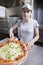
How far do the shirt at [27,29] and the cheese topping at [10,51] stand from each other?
0.62 meters

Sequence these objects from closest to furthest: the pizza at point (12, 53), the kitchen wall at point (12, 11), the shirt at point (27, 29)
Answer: the pizza at point (12, 53) → the shirt at point (27, 29) → the kitchen wall at point (12, 11)

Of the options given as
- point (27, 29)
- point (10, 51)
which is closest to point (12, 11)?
point (27, 29)

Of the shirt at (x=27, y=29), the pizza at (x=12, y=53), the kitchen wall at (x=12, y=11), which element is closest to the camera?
the pizza at (x=12, y=53)

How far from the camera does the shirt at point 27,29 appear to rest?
1593 mm

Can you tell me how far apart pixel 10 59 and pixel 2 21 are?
4.82 ft

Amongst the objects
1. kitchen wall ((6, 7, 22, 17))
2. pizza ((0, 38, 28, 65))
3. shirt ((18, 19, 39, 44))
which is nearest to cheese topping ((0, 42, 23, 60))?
pizza ((0, 38, 28, 65))

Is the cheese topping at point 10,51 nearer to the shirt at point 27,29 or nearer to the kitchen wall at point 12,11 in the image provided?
the shirt at point 27,29

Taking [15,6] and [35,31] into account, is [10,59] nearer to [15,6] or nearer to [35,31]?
[35,31]

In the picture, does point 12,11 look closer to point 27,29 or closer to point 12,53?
point 27,29

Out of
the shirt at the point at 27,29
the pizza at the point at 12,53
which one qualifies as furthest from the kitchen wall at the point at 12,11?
the pizza at the point at 12,53

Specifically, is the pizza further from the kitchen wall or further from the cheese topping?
the kitchen wall

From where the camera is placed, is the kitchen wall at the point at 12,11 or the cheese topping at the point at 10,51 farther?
the kitchen wall at the point at 12,11

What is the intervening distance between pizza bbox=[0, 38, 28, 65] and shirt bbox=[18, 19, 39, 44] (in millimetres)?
602

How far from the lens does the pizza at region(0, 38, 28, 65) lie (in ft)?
2.68
